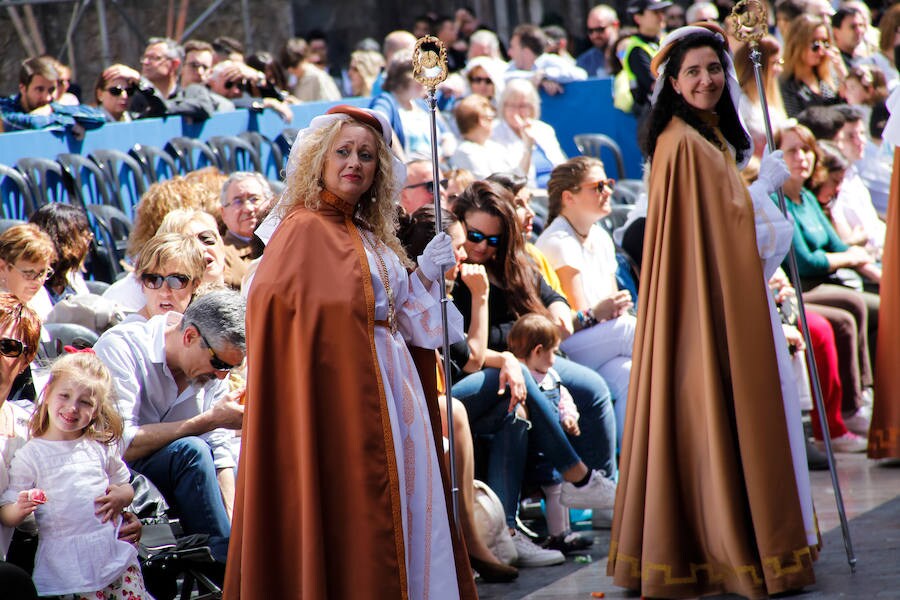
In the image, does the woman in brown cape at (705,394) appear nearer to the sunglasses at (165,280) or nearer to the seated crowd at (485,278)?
the seated crowd at (485,278)

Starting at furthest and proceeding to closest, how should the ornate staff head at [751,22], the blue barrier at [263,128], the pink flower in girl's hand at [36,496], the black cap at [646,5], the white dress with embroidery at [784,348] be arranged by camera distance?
1. the black cap at [646,5]
2. the blue barrier at [263,128]
3. the ornate staff head at [751,22]
4. the white dress with embroidery at [784,348]
5. the pink flower in girl's hand at [36,496]

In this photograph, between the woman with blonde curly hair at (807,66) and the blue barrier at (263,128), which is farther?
the woman with blonde curly hair at (807,66)

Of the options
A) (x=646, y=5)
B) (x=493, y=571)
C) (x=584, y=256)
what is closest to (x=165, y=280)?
(x=493, y=571)

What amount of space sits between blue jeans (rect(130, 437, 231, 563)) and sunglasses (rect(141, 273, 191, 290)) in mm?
757

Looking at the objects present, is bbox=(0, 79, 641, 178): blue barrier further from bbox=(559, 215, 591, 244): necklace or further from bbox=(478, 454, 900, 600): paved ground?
bbox=(478, 454, 900, 600): paved ground

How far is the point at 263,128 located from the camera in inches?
402

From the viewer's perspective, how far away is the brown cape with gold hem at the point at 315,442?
4.12 meters

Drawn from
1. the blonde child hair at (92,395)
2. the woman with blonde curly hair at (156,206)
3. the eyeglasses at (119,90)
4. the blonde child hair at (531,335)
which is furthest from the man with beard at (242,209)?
the eyeglasses at (119,90)

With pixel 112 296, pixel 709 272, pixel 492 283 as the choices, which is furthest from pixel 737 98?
pixel 112 296

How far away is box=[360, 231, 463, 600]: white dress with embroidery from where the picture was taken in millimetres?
4273

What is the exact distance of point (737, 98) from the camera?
5.41 meters

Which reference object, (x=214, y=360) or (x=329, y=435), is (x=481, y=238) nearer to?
(x=214, y=360)

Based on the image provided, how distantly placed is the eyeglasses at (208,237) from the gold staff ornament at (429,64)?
1.54 meters

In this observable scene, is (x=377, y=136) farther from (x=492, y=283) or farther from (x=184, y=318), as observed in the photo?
(x=492, y=283)
